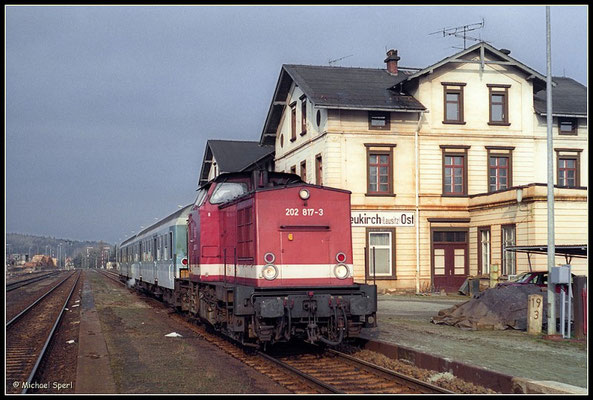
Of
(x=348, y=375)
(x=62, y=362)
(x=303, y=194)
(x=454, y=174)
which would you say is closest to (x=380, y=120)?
(x=454, y=174)

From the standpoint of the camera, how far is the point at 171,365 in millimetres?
11227

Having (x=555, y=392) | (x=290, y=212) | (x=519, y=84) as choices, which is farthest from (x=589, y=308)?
(x=519, y=84)

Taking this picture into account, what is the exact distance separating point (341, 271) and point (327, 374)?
221 cm

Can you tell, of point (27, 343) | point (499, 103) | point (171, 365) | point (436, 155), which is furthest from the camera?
point (499, 103)

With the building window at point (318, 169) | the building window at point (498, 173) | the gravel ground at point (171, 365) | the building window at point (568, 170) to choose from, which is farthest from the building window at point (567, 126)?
the gravel ground at point (171, 365)

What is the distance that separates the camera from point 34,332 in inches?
694

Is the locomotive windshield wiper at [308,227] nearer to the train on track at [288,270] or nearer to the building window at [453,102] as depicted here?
the train on track at [288,270]

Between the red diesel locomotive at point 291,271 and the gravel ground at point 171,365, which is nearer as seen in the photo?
the gravel ground at point 171,365

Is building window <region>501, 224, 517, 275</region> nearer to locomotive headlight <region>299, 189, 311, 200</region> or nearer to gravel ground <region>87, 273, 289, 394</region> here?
gravel ground <region>87, 273, 289, 394</region>

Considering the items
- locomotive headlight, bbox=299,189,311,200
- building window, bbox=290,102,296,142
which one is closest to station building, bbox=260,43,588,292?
building window, bbox=290,102,296,142

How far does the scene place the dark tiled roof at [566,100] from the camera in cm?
2991

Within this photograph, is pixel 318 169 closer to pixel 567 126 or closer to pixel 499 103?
pixel 499 103

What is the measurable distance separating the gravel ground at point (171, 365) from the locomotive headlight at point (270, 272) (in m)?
1.56

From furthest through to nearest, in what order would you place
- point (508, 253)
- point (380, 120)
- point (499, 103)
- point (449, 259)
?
point (499, 103)
point (449, 259)
point (380, 120)
point (508, 253)
